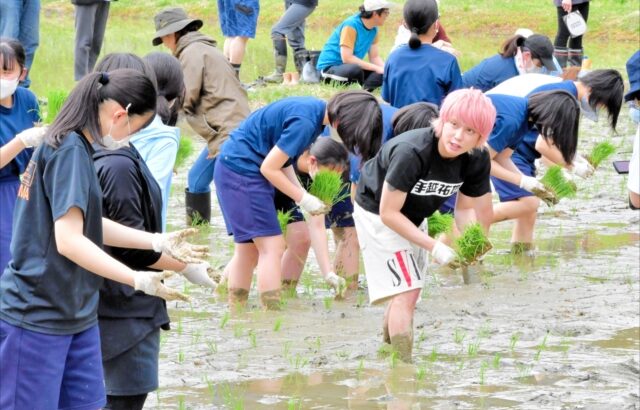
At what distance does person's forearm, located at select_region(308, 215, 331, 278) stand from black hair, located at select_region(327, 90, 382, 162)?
3.11ft

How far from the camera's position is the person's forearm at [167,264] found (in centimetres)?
432

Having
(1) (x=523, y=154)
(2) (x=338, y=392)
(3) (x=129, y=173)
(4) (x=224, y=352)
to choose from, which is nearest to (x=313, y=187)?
(4) (x=224, y=352)

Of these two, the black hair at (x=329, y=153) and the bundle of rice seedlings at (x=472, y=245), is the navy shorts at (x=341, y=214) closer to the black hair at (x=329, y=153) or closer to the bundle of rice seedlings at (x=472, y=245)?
the black hair at (x=329, y=153)

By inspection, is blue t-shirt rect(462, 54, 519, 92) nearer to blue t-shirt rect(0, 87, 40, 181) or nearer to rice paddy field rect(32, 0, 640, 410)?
rice paddy field rect(32, 0, 640, 410)

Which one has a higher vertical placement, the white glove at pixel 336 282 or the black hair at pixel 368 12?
the black hair at pixel 368 12

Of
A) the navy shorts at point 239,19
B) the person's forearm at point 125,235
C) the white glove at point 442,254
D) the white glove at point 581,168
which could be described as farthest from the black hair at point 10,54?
the navy shorts at point 239,19

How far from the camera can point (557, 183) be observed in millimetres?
7602

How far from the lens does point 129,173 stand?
420cm

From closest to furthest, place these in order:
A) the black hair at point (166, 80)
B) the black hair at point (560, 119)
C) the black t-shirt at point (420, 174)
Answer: the black hair at point (166, 80)
the black t-shirt at point (420, 174)
the black hair at point (560, 119)

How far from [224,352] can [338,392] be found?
78 centimetres

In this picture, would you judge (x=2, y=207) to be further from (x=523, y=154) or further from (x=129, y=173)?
(x=523, y=154)

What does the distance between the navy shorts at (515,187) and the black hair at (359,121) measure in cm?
253

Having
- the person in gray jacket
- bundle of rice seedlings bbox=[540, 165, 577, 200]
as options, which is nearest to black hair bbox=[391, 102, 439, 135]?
bundle of rice seedlings bbox=[540, 165, 577, 200]

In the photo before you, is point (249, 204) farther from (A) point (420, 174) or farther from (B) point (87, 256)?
(B) point (87, 256)
